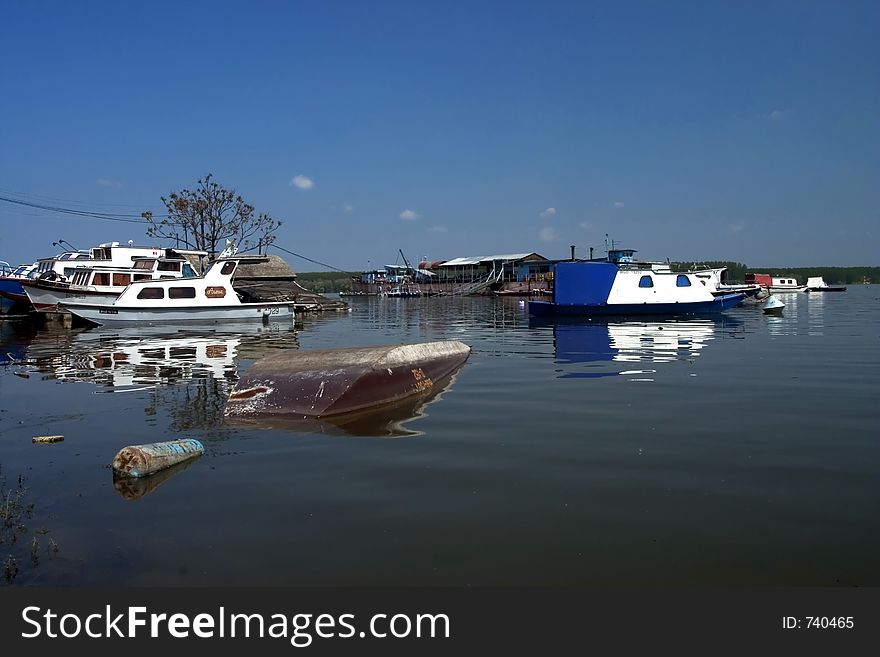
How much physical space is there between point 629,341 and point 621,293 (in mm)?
11173

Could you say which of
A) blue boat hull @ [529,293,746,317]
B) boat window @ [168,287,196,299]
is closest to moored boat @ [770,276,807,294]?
blue boat hull @ [529,293,746,317]

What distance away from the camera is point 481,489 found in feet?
19.7

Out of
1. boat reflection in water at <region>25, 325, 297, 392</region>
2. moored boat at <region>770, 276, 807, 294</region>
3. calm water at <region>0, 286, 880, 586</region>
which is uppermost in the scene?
moored boat at <region>770, 276, 807, 294</region>

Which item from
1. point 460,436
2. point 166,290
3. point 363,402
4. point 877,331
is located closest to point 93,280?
point 166,290

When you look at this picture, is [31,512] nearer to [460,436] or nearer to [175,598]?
[175,598]

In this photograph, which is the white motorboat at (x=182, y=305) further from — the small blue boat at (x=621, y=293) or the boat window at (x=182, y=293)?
the small blue boat at (x=621, y=293)

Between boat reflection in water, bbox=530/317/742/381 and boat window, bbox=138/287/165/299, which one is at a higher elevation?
boat window, bbox=138/287/165/299

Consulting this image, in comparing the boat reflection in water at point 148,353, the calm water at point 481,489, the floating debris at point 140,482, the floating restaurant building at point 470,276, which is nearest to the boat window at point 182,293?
the boat reflection in water at point 148,353

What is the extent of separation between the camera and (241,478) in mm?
6383

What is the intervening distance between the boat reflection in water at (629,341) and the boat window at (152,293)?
16.7 meters

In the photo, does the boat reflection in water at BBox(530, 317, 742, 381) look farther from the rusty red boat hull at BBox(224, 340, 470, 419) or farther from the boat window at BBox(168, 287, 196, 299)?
the boat window at BBox(168, 287, 196, 299)

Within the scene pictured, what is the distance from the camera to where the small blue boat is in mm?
30031

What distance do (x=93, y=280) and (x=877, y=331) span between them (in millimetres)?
32371

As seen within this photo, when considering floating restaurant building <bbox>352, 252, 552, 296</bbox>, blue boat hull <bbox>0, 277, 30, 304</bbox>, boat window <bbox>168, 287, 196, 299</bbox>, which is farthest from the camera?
floating restaurant building <bbox>352, 252, 552, 296</bbox>
